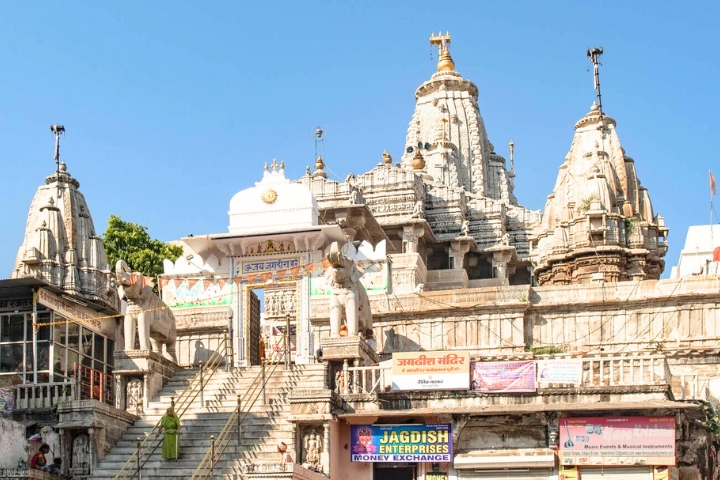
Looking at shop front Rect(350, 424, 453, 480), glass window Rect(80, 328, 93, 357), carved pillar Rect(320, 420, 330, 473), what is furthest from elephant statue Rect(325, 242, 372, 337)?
glass window Rect(80, 328, 93, 357)

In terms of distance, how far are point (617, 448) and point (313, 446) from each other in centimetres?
633

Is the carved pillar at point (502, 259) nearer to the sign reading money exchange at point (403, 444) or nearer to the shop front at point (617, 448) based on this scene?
the sign reading money exchange at point (403, 444)

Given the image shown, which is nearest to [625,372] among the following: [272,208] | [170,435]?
[170,435]

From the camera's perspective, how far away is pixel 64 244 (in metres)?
43.1

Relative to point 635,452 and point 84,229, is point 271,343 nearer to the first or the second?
point 84,229

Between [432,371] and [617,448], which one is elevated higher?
[432,371]

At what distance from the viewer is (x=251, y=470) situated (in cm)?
2395

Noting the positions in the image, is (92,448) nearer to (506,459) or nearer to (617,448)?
(506,459)

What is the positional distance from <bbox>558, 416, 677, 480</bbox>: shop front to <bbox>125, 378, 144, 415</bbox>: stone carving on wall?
9.99 m

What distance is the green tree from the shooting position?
1970 inches

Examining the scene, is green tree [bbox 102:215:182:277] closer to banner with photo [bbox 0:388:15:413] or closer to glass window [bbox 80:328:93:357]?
glass window [bbox 80:328:93:357]

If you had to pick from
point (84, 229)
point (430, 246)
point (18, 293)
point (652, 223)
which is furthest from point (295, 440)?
point (430, 246)

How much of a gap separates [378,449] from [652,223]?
2235cm

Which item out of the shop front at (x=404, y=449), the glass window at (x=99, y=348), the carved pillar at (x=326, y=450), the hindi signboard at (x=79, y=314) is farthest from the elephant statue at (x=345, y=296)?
the glass window at (x=99, y=348)
